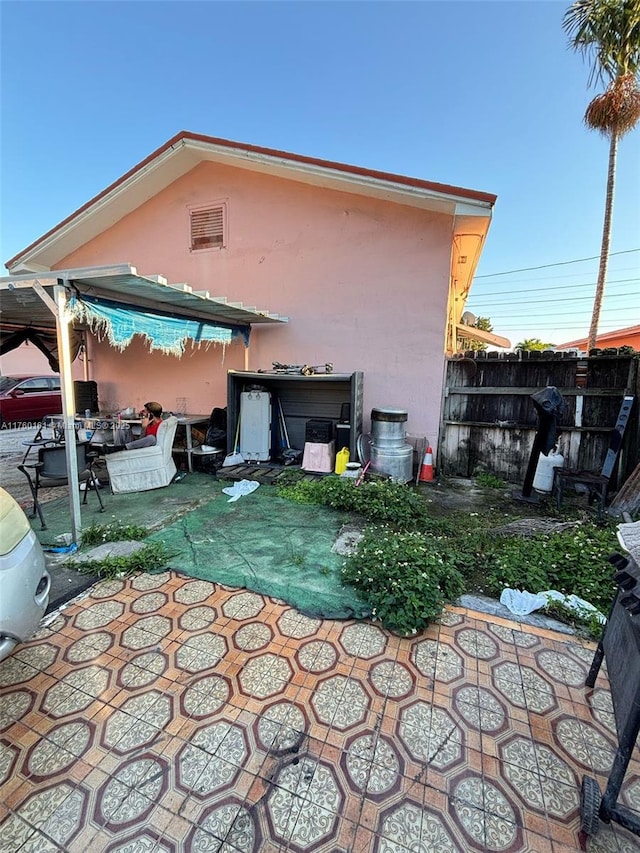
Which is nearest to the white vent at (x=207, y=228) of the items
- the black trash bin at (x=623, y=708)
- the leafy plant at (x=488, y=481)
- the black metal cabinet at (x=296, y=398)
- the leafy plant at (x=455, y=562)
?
the black metal cabinet at (x=296, y=398)

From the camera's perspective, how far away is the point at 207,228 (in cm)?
695

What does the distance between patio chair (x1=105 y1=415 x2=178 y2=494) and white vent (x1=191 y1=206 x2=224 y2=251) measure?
12.9ft

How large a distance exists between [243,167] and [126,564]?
6853mm

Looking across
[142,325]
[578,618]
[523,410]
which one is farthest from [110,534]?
[523,410]

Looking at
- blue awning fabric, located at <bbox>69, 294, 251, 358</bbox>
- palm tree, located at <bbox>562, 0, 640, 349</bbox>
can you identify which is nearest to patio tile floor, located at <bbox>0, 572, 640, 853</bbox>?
blue awning fabric, located at <bbox>69, 294, 251, 358</bbox>

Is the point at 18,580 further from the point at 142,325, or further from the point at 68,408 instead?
the point at 142,325

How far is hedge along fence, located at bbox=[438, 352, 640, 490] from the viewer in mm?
4887

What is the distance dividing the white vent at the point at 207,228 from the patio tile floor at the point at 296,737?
6.74m

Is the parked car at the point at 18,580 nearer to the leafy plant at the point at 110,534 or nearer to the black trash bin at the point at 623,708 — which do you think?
the leafy plant at the point at 110,534

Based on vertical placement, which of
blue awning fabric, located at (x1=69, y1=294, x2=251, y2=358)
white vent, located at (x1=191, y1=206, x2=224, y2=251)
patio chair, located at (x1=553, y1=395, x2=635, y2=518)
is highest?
white vent, located at (x1=191, y1=206, x2=224, y2=251)

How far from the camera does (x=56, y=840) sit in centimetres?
128

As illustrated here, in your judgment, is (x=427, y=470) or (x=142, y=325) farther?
(x=427, y=470)

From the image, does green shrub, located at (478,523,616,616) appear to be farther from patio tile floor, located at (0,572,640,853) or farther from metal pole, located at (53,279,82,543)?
metal pole, located at (53,279,82,543)

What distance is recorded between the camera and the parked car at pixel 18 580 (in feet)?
5.63
